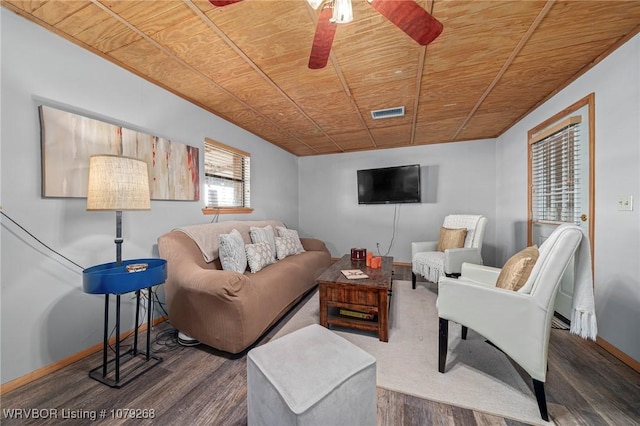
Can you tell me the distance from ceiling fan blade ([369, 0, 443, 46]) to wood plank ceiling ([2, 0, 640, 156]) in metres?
0.38

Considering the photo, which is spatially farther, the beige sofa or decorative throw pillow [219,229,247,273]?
decorative throw pillow [219,229,247,273]

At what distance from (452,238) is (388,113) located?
1865mm

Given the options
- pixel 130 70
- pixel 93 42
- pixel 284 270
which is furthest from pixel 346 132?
pixel 93 42

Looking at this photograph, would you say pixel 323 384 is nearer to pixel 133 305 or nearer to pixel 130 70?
pixel 133 305

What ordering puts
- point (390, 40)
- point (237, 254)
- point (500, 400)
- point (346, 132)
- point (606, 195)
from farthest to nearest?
point (346, 132) < point (237, 254) < point (606, 195) < point (390, 40) < point (500, 400)

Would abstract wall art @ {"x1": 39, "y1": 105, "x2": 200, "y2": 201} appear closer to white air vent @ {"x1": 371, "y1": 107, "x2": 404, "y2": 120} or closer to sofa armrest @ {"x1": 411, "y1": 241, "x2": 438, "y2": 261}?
white air vent @ {"x1": 371, "y1": 107, "x2": 404, "y2": 120}

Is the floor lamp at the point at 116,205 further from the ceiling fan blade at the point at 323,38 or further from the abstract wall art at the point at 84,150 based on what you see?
the ceiling fan blade at the point at 323,38

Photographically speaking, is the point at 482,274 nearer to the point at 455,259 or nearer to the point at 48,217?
the point at 455,259

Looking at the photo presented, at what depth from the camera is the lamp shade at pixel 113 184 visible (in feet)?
4.80

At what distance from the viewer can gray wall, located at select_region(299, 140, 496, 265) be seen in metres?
4.12

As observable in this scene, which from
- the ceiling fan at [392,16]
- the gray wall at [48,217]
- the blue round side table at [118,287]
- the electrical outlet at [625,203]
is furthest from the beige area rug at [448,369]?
the ceiling fan at [392,16]

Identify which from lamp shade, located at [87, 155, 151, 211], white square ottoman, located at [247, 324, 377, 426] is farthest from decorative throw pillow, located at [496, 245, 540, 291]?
lamp shade, located at [87, 155, 151, 211]

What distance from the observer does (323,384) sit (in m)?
0.92

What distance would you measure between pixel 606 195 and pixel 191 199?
3760 mm
